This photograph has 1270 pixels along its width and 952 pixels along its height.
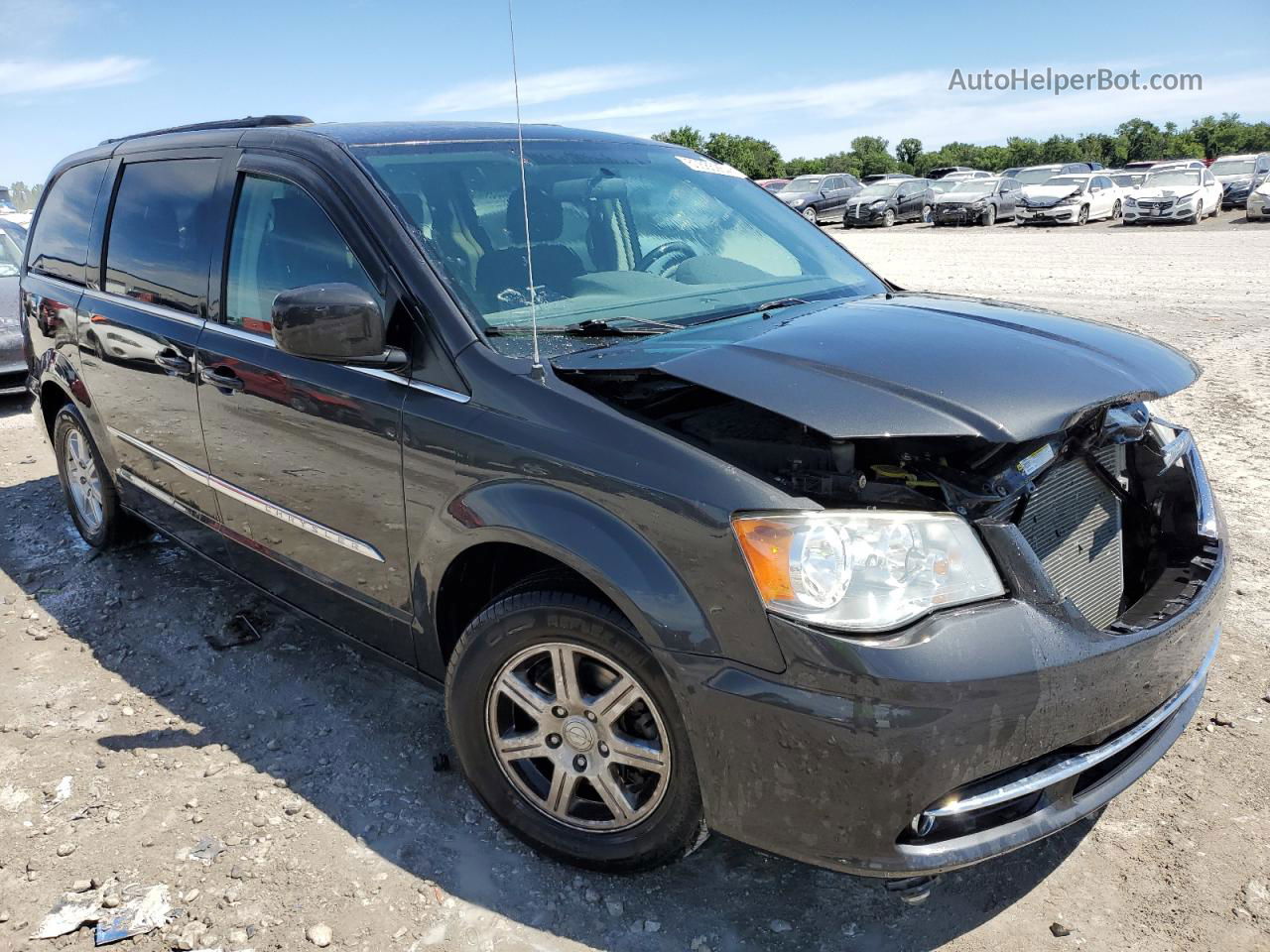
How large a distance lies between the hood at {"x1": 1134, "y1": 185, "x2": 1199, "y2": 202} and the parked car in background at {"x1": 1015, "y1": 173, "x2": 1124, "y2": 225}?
85cm

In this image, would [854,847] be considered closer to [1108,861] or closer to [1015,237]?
[1108,861]

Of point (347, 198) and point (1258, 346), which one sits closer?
point (347, 198)

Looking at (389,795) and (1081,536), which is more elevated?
(1081,536)

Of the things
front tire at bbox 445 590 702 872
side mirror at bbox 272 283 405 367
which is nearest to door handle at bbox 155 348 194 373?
side mirror at bbox 272 283 405 367

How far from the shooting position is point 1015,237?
78.7ft

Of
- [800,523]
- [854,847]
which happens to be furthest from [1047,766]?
[800,523]

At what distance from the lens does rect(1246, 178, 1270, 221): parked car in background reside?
24406mm

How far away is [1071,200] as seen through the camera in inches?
1061

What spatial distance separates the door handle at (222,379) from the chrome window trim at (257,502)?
0.34 metres

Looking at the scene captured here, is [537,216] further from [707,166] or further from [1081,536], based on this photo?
[1081,536]

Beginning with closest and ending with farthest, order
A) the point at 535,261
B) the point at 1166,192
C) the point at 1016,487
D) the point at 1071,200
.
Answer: the point at 1016,487, the point at 535,261, the point at 1166,192, the point at 1071,200

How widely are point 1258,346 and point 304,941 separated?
8965 mm

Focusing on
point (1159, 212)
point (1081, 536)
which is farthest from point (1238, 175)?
point (1081, 536)

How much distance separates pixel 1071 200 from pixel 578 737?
2876cm
